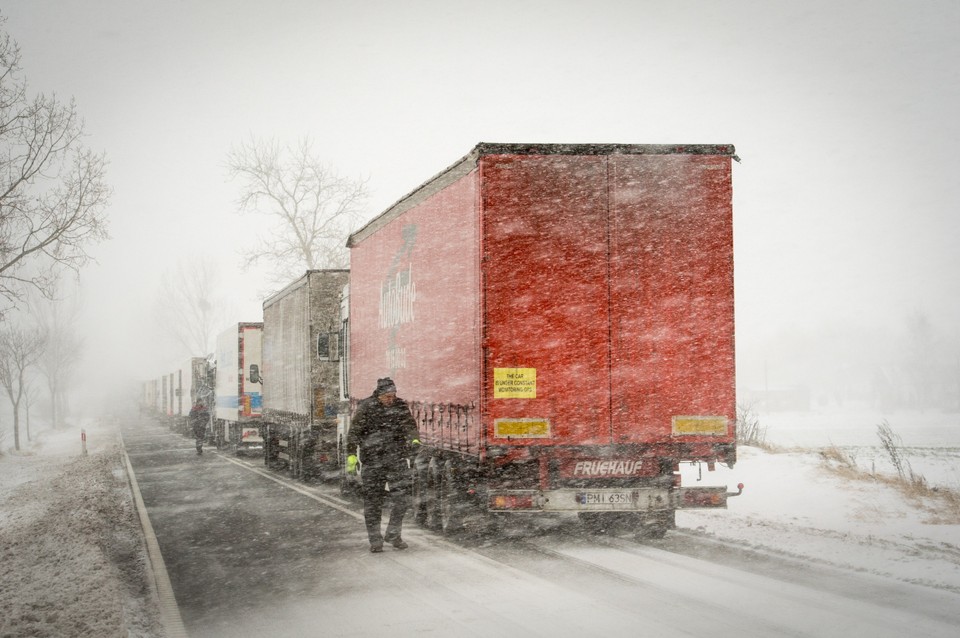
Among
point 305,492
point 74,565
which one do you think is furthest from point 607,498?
point 305,492

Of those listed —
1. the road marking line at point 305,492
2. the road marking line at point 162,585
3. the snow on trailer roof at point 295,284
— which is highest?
the snow on trailer roof at point 295,284

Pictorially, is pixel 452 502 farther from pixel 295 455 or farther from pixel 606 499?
pixel 295 455

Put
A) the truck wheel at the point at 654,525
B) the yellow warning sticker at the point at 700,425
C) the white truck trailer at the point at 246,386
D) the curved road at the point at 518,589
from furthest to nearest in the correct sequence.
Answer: the white truck trailer at the point at 246,386 → the truck wheel at the point at 654,525 → the yellow warning sticker at the point at 700,425 → the curved road at the point at 518,589

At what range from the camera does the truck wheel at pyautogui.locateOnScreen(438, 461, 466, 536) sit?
9.85m

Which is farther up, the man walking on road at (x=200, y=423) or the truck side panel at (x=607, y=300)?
the truck side panel at (x=607, y=300)

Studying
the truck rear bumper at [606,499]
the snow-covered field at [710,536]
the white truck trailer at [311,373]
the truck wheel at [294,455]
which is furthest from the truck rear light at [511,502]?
the truck wheel at [294,455]

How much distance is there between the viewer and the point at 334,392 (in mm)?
17172

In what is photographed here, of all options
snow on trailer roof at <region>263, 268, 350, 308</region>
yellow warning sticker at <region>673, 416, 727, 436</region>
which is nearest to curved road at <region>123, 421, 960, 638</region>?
yellow warning sticker at <region>673, 416, 727, 436</region>

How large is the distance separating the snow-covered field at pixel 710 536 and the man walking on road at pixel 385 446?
239 centimetres

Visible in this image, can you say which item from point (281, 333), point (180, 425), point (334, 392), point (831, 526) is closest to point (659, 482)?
point (831, 526)

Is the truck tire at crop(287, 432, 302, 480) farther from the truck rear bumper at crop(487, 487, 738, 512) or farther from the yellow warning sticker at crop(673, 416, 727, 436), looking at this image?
the yellow warning sticker at crop(673, 416, 727, 436)

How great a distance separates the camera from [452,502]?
9883mm

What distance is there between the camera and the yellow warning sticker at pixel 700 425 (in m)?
8.80

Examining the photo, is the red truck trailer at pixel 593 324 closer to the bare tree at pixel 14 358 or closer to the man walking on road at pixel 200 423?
the man walking on road at pixel 200 423
